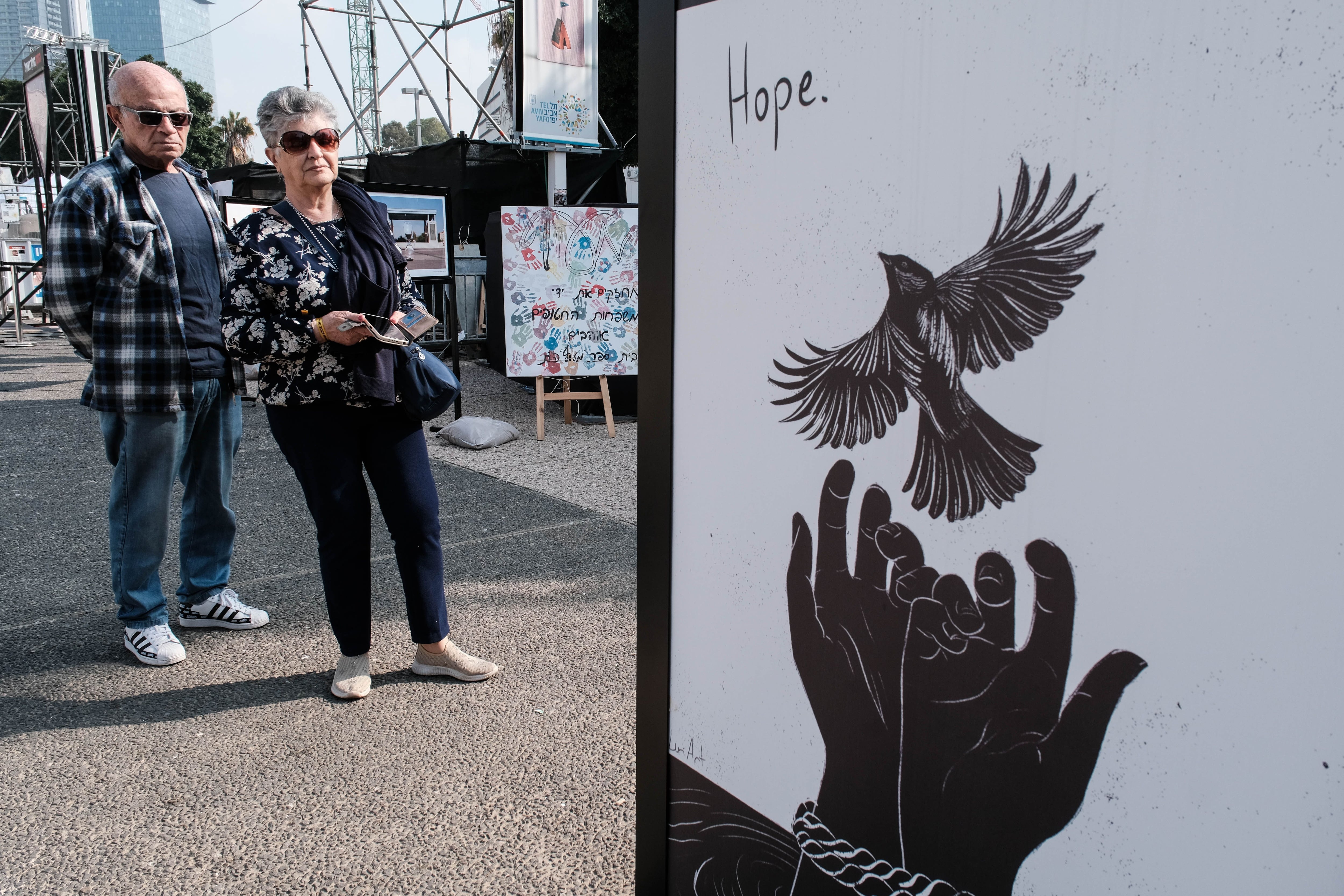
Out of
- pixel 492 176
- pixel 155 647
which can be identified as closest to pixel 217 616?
pixel 155 647

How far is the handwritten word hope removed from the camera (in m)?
1.12

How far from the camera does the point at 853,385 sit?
44.0 inches

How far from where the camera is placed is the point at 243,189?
1320cm

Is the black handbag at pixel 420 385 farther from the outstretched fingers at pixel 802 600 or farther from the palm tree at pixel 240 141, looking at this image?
the palm tree at pixel 240 141

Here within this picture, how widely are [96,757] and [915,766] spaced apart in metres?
2.32

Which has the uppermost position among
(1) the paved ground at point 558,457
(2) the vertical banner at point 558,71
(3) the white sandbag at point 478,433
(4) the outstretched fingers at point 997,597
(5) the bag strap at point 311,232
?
(2) the vertical banner at point 558,71

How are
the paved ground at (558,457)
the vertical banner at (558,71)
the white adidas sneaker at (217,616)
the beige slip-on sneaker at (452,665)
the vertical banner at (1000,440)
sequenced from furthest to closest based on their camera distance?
the vertical banner at (558,71), the paved ground at (558,457), the white adidas sneaker at (217,616), the beige slip-on sneaker at (452,665), the vertical banner at (1000,440)

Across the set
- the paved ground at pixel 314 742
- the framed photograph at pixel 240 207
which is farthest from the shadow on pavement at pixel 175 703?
the framed photograph at pixel 240 207

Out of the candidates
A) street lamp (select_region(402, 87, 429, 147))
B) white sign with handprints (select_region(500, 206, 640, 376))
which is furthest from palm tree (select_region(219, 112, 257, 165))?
white sign with handprints (select_region(500, 206, 640, 376))

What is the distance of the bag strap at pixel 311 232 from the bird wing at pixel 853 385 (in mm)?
1703

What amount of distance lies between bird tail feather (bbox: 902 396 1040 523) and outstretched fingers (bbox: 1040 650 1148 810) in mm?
202

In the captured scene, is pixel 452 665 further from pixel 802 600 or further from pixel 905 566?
pixel 905 566

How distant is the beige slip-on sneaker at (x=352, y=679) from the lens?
271 cm

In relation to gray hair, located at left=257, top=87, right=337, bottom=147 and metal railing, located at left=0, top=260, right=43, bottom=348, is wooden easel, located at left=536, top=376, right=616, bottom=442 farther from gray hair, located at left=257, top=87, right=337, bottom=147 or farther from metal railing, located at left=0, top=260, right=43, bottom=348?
metal railing, located at left=0, top=260, right=43, bottom=348
